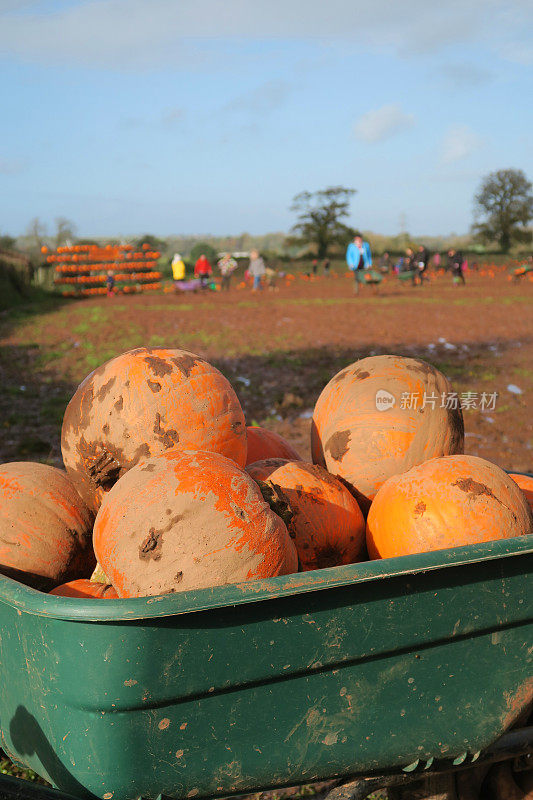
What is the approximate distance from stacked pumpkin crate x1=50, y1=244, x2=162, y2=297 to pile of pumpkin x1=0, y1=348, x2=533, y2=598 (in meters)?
24.7

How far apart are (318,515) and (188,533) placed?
602mm

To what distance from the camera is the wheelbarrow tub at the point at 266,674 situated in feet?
5.34

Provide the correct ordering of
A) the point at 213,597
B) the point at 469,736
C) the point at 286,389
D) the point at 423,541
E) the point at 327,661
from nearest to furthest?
the point at 213,597 < the point at 327,661 < the point at 469,736 < the point at 423,541 < the point at 286,389

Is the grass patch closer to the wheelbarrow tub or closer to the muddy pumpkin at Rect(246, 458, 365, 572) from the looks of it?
the muddy pumpkin at Rect(246, 458, 365, 572)

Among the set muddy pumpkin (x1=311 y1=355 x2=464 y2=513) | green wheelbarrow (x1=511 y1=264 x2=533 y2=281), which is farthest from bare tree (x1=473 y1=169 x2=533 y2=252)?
muddy pumpkin (x1=311 y1=355 x2=464 y2=513)

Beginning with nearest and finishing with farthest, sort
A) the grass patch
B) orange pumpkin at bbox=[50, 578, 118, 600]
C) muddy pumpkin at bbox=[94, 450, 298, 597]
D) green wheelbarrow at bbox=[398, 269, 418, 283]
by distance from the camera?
muddy pumpkin at bbox=[94, 450, 298, 597] < orange pumpkin at bbox=[50, 578, 118, 600] < the grass patch < green wheelbarrow at bbox=[398, 269, 418, 283]

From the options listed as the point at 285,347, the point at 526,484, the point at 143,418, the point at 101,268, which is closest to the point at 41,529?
the point at 143,418

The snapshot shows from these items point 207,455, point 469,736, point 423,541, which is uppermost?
point 207,455

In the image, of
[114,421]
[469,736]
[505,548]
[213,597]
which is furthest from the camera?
[114,421]

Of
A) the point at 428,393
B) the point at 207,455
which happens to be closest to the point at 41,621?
the point at 207,455

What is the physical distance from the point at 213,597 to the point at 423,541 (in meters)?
0.83

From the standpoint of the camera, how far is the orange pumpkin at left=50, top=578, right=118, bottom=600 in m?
2.08

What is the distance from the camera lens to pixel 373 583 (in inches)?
70.8

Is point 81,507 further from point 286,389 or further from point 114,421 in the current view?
point 286,389
